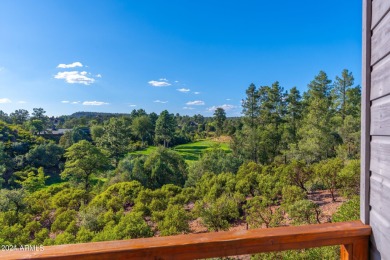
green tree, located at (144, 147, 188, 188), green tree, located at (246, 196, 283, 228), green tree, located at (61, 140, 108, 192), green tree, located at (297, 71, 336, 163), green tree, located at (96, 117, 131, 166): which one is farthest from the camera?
green tree, located at (96, 117, 131, 166)

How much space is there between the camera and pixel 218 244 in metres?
0.78

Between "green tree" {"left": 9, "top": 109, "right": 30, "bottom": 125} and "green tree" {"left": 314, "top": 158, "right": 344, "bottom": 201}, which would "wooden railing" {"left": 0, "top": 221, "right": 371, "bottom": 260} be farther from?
"green tree" {"left": 9, "top": 109, "right": 30, "bottom": 125}

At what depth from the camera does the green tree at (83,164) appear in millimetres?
14609

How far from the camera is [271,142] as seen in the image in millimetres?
15562

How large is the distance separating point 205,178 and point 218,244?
9046mm

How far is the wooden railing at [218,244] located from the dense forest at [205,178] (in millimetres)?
3196

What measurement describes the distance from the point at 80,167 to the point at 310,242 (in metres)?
16.1

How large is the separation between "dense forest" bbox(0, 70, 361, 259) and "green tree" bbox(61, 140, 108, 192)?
0.06 m

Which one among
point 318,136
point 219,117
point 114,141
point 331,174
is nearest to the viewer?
point 331,174

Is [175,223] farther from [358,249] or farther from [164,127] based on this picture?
[164,127]

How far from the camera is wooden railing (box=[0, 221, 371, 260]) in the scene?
0.74m

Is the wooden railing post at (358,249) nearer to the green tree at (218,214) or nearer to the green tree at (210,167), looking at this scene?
the green tree at (218,214)

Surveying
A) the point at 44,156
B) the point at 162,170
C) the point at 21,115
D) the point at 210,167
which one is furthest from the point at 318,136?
the point at 21,115

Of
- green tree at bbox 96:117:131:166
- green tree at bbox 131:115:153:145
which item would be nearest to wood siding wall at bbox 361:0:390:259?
green tree at bbox 96:117:131:166
